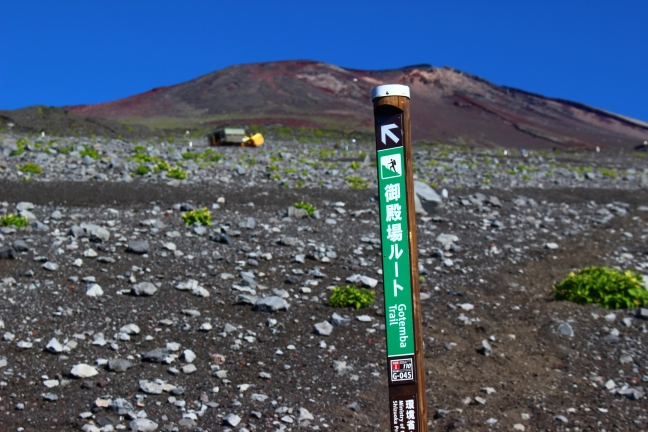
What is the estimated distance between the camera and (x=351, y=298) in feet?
28.0

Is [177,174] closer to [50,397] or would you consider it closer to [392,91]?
[50,397]

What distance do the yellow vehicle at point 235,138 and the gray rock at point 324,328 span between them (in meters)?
22.4

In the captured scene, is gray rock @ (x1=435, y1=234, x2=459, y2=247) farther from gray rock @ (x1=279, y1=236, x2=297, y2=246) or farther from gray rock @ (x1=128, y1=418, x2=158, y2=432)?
gray rock @ (x1=128, y1=418, x2=158, y2=432)

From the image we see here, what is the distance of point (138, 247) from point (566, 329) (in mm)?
5814

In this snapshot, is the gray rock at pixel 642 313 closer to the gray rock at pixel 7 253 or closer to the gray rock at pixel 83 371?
the gray rock at pixel 83 371

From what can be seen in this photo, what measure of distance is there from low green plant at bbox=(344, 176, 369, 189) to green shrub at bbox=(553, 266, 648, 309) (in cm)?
759

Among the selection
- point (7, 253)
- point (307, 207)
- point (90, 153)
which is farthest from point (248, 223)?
point (90, 153)

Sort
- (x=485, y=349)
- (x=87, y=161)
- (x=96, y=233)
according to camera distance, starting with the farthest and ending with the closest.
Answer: (x=87, y=161) → (x=96, y=233) → (x=485, y=349)

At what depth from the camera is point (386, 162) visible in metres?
3.78

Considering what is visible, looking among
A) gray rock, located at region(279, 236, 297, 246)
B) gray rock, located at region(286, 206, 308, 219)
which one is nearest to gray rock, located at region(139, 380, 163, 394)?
gray rock, located at region(279, 236, 297, 246)

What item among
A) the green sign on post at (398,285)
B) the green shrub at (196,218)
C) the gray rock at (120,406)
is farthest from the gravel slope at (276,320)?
the green sign on post at (398,285)

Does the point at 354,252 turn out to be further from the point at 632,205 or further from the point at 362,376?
the point at 632,205

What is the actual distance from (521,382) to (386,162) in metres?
4.21

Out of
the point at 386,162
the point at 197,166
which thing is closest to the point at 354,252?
the point at 386,162
